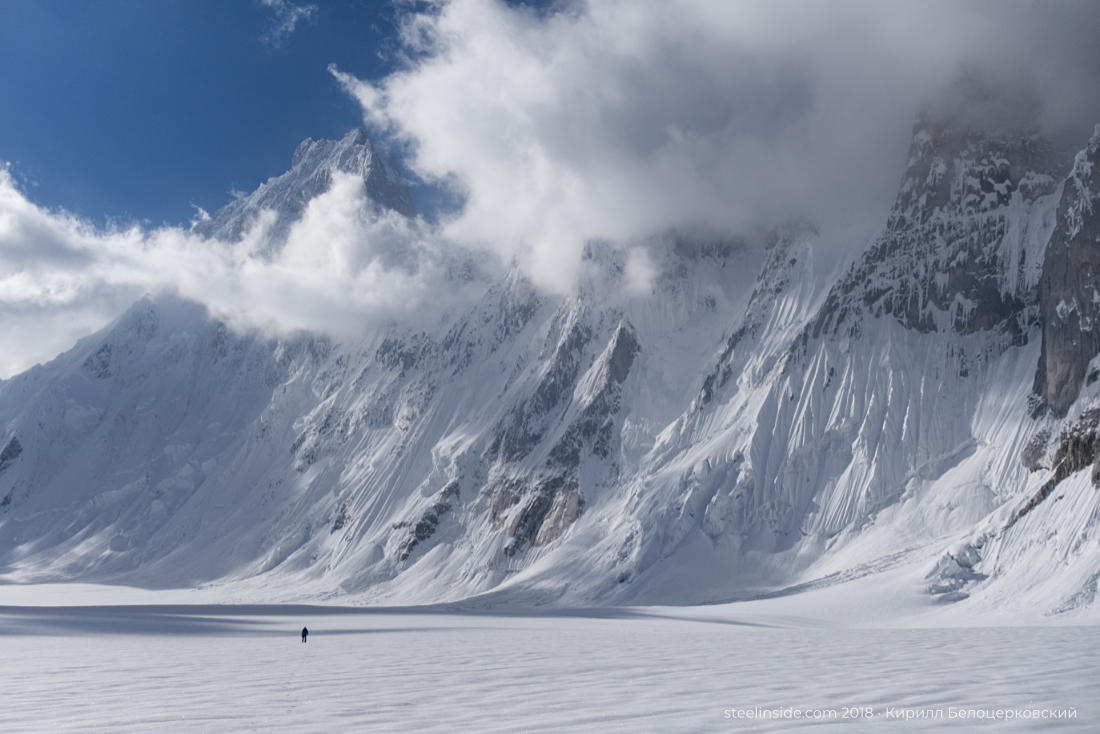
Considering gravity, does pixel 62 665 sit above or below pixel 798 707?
above

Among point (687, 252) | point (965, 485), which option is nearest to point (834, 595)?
point (965, 485)

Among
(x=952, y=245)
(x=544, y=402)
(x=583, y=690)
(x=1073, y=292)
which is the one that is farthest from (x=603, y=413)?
(x=583, y=690)

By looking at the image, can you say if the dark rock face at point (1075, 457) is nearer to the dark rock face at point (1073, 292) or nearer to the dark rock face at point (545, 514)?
the dark rock face at point (1073, 292)

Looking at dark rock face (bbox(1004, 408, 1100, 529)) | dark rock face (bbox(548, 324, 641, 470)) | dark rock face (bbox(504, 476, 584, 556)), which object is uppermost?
dark rock face (bbox(548, 324, 641, 470))

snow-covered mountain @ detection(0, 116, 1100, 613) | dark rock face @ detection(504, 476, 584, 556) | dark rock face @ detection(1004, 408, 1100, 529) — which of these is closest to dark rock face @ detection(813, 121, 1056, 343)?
snow-covered mountain @ detection(0, 116, 1100, 613)

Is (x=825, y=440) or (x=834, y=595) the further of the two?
(x=825, y=440)

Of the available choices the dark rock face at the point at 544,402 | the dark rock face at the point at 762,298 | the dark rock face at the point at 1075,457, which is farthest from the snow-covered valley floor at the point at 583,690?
the dark rock face at the point at 544,402

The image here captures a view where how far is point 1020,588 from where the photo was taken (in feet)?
243

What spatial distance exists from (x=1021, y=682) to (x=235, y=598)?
172 metres

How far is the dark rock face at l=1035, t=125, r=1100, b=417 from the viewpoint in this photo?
4178 inches

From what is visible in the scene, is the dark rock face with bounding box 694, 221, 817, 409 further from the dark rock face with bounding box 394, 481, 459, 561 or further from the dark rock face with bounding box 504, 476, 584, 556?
the dark rock face with bounding box 394, 481, 459, 561

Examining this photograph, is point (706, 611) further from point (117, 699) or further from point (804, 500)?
point (117, 699)

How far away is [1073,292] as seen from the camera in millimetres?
110688

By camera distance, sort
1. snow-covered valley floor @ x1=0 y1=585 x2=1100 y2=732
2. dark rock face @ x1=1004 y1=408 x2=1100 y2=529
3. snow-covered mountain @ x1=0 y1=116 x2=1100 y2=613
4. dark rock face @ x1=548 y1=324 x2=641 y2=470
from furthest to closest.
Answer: dark rock face @ x1=548 y1=324 x2=641 y2=470 → snow-covered mountain @ x1=0 y1=116 x2=1100 y2=613 → dark rock face @ x1=1004 y1=408 x2=1100 y2=529 → snow-covered valley floor @ x1=0 y1=585 x2=1100 y2=732
